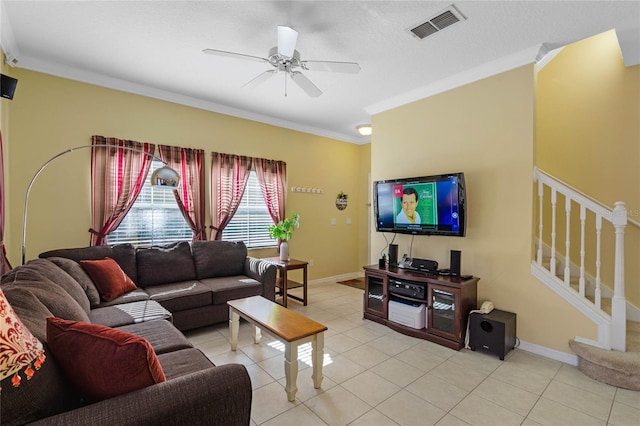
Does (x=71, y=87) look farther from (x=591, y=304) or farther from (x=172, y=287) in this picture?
(x=591, y=304)

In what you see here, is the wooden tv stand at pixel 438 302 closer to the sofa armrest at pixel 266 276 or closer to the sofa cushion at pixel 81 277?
the sofa armrest at pixel 266 276

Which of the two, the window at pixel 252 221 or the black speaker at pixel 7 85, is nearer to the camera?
the black speaker at pixel 7 85

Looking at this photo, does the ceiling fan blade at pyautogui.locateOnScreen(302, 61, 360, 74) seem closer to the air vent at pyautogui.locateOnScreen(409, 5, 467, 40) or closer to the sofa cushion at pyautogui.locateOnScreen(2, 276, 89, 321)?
the air vent at pyautogui.locateOnScreen(409, 5, 467, 40)

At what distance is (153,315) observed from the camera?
8.28 feet

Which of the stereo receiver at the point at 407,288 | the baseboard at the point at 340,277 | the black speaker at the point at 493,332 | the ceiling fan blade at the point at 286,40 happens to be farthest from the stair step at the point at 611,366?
the baseboard at the point at 340,277

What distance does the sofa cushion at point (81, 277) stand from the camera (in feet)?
8.63

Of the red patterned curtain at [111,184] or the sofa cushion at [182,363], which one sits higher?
the red patterned curtain at [111,184]

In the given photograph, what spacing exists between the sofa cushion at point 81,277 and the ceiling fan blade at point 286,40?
2606mm

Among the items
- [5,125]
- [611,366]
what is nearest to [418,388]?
[611,366]

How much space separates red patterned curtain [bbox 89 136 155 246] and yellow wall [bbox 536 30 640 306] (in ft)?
15.8

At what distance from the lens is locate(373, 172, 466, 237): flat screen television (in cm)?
321

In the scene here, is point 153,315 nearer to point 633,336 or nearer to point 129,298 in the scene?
point 129,298

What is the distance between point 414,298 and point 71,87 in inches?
178

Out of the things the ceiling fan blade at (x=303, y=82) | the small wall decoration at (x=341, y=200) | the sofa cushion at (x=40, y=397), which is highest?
the ceiling fan blade at (x=303, y=82)
